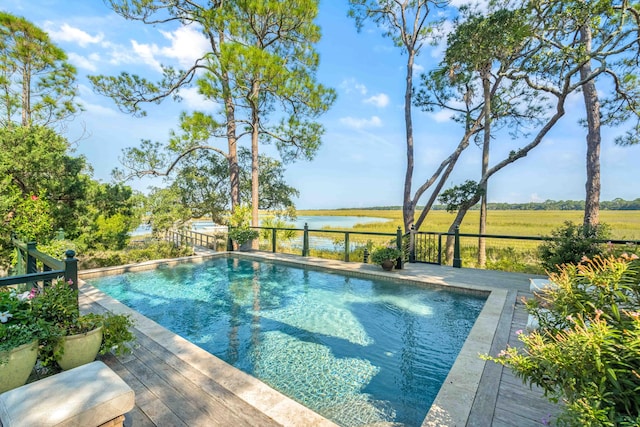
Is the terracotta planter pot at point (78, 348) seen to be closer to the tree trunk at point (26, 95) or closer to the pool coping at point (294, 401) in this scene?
the pool coping at point (294, 401)

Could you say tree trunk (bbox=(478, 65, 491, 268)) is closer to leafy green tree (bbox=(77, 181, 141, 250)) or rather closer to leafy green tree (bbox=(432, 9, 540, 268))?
leafy green tree (bbox=(432, 9, 540, 268))

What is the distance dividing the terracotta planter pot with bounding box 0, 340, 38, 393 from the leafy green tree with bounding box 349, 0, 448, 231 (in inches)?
387

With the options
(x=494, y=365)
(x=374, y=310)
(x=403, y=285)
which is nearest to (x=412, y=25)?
(x=403, y=285)

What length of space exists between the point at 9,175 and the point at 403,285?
9.38 metres

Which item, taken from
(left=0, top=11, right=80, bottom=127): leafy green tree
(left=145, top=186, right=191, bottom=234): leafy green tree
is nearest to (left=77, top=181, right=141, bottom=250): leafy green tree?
(left=145, top=186, right=191, bottom=234): leafy green tree

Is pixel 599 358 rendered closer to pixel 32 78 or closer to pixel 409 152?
pixel 409 152

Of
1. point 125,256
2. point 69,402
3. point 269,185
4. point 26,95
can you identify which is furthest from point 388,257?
point 26,95

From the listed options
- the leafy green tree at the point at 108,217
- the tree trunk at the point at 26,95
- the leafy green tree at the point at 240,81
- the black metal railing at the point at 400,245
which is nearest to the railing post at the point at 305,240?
the black metal railing at the point at 400,245

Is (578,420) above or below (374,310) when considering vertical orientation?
above

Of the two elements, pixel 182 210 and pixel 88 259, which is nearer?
pixel 88 259

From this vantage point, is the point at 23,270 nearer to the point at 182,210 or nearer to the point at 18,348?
the point at 18,348

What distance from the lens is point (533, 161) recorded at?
9.53 m

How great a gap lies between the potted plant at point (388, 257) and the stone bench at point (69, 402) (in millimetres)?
5722

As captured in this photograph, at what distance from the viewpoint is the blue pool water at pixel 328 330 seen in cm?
255
